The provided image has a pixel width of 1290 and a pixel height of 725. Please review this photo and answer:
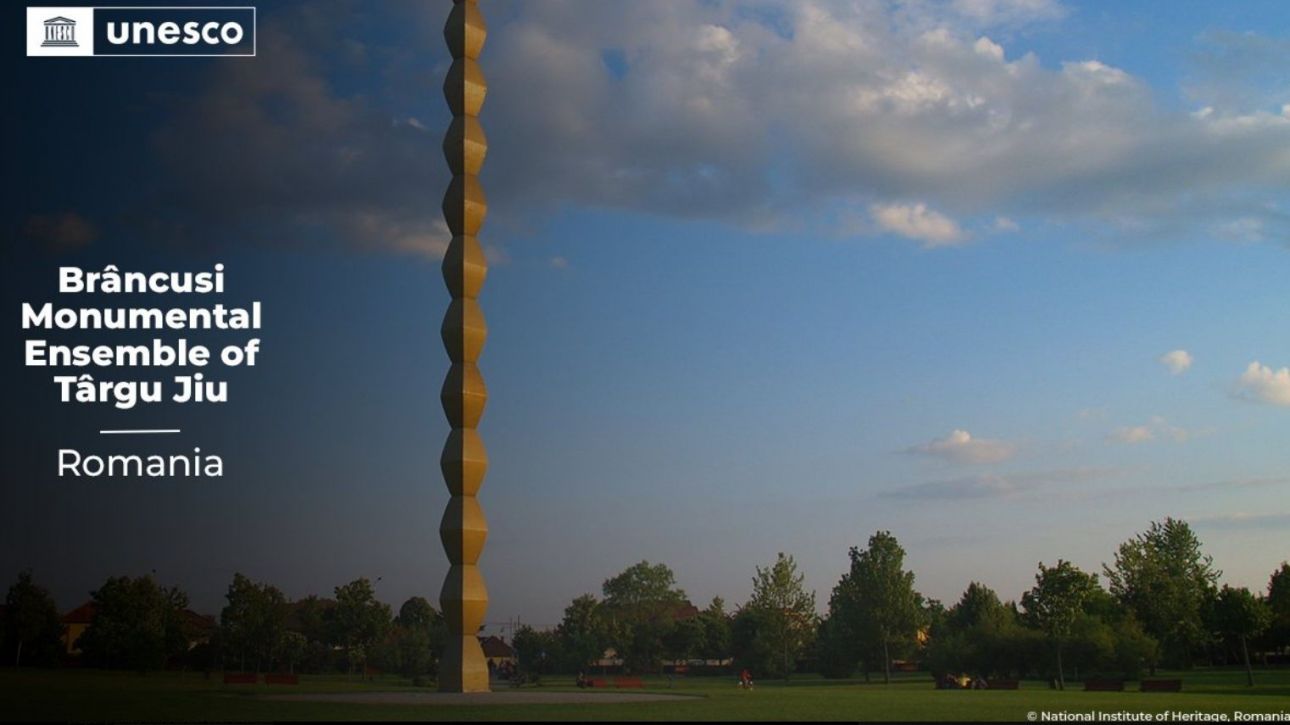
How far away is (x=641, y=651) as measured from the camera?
92.6m

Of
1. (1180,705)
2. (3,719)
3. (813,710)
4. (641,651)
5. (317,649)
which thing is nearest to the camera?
(3,719)

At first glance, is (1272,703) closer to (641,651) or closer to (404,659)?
(404,659)

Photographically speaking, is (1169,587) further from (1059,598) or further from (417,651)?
(417,651)

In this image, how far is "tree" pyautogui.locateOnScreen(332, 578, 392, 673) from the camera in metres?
75.0

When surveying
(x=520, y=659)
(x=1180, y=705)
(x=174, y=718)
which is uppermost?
(x=174, y=718)

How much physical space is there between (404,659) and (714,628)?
32.1 meters

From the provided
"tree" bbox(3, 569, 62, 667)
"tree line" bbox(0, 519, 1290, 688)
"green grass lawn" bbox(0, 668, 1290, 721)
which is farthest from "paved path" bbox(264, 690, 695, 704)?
"tree" bbox(3, 569, 62, 667)

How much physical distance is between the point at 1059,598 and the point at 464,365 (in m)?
36.6

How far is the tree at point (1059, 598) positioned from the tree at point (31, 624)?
67537 millimetres

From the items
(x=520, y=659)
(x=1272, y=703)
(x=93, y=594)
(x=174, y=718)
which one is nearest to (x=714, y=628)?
(x=520, y=659)

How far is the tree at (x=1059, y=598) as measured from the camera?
57.2 meters

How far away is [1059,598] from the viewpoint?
57625 mm

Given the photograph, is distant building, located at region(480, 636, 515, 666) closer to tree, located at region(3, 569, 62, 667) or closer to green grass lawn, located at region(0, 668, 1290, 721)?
tree, located at region(3, 569, 62, 667)

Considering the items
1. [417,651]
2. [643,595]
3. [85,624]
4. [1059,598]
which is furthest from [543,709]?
[643,595]
